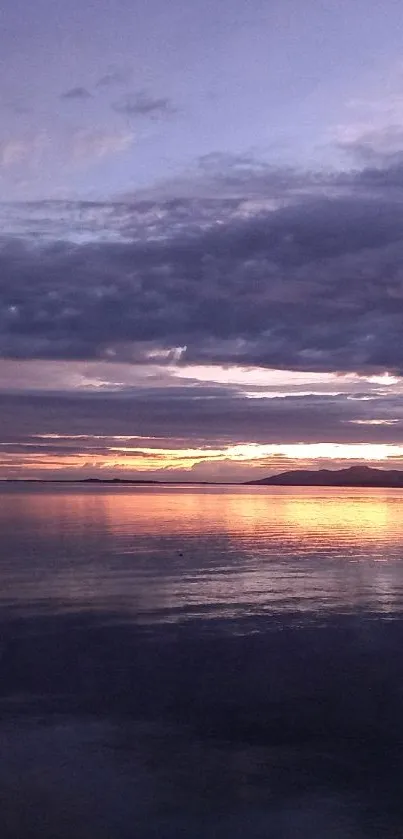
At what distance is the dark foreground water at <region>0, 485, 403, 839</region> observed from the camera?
1055 cm

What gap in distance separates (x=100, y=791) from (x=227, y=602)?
515 inches

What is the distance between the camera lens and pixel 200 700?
15.1m

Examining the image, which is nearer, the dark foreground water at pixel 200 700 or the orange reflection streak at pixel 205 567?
the dark foreground water at pixel 200 700

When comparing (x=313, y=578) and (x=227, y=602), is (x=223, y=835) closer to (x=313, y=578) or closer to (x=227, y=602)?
(x=227, y=602)

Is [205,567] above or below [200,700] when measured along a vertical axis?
above

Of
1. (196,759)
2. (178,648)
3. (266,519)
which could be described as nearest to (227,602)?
(178,648)

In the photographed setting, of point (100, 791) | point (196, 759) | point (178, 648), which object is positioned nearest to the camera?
point (100, 791)

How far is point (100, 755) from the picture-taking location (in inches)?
484

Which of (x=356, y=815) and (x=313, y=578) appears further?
(x=313, y=578)

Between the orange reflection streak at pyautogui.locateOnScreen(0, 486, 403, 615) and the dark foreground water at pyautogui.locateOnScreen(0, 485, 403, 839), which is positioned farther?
the orange reflection streak at pyautogui.locateOnScreen(0, 486, 403, 615)

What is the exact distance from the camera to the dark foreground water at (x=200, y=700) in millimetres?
10547

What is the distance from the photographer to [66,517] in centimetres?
6138

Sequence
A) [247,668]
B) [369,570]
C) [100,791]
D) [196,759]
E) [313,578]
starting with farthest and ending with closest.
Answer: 1. [369,570]
2. [313,578]
3. [247,668]
4. [196,759]
5. [100,791]

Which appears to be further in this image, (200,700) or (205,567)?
(205,567)
